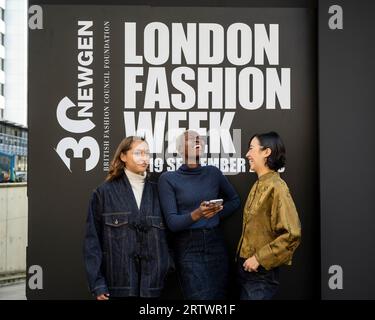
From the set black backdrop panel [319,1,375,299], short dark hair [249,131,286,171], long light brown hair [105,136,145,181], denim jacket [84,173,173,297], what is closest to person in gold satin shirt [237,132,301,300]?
short dark hair [249,131,286,171]

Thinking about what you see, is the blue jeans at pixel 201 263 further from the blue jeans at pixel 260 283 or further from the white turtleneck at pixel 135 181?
the white turtleneck at pixel 135 181

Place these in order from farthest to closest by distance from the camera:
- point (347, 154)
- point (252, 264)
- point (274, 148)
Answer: point (347, 154) < point (274, 148) < point (252, 264)

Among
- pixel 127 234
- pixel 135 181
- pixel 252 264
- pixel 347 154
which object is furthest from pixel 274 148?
pixel 127 234

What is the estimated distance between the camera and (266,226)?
148 inches

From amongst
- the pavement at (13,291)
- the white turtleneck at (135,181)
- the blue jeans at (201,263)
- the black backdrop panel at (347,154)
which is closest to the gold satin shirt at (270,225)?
the blue jeans at (201,263)

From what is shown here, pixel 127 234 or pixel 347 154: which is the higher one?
pixel 347 154

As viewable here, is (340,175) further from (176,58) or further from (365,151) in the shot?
(176,58)

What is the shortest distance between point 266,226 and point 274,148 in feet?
2.27

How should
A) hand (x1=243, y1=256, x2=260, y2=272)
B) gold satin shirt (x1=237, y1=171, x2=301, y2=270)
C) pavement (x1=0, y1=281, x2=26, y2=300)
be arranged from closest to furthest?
1. gold satin shirt (x1=237, y1=171, x2=301, y2=270)
2. hand (x1=243, y1=256, x2=260, y2=272)
3. pavement (x1=0, y1=281, x2=26, y2=300)

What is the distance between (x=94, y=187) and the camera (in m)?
4.25

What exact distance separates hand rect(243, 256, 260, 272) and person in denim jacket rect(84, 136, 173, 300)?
2.32ft

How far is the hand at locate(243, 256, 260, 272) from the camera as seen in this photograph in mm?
3695

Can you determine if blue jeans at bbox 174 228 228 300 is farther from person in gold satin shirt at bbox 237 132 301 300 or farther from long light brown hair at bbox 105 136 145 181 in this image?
long light brown hair at bbox 105 136 145 181

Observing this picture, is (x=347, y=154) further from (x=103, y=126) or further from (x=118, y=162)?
(x=103, y=126)
